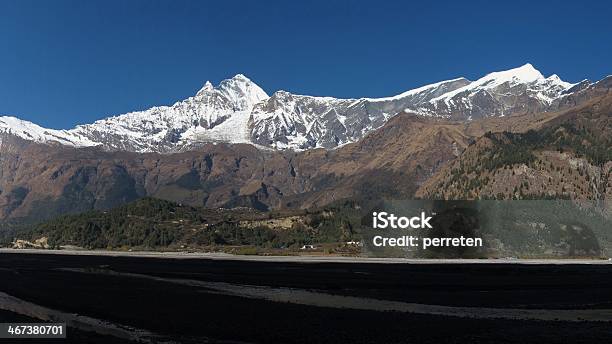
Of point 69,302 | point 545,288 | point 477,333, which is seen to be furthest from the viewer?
point 545,288

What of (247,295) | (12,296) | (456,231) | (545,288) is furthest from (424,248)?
(12,296)

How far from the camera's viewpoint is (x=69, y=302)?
2813 inches

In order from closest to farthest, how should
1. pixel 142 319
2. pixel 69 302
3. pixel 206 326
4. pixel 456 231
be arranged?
pixel 206 326 → pixel 142 319 → pixel 69 302 → pixel 456 231

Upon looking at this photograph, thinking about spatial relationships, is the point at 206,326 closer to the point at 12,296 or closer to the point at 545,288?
the point at 12,296

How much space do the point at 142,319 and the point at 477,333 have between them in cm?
2734

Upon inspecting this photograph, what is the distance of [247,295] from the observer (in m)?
80.9

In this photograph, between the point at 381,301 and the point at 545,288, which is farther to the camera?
the point at 545,288

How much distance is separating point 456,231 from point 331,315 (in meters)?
120

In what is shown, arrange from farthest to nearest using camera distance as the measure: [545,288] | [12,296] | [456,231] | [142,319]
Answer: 1. [456,231]
2. [545,288]
3. [12,296]
4. [142,319]

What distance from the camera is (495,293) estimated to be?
8269cm

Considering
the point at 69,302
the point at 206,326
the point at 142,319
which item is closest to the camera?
the point at 206,326

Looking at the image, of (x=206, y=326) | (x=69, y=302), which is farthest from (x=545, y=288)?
(x=69, y=302)

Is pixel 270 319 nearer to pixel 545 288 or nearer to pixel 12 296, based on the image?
pixel 12 296

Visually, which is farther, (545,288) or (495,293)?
(545,288)
